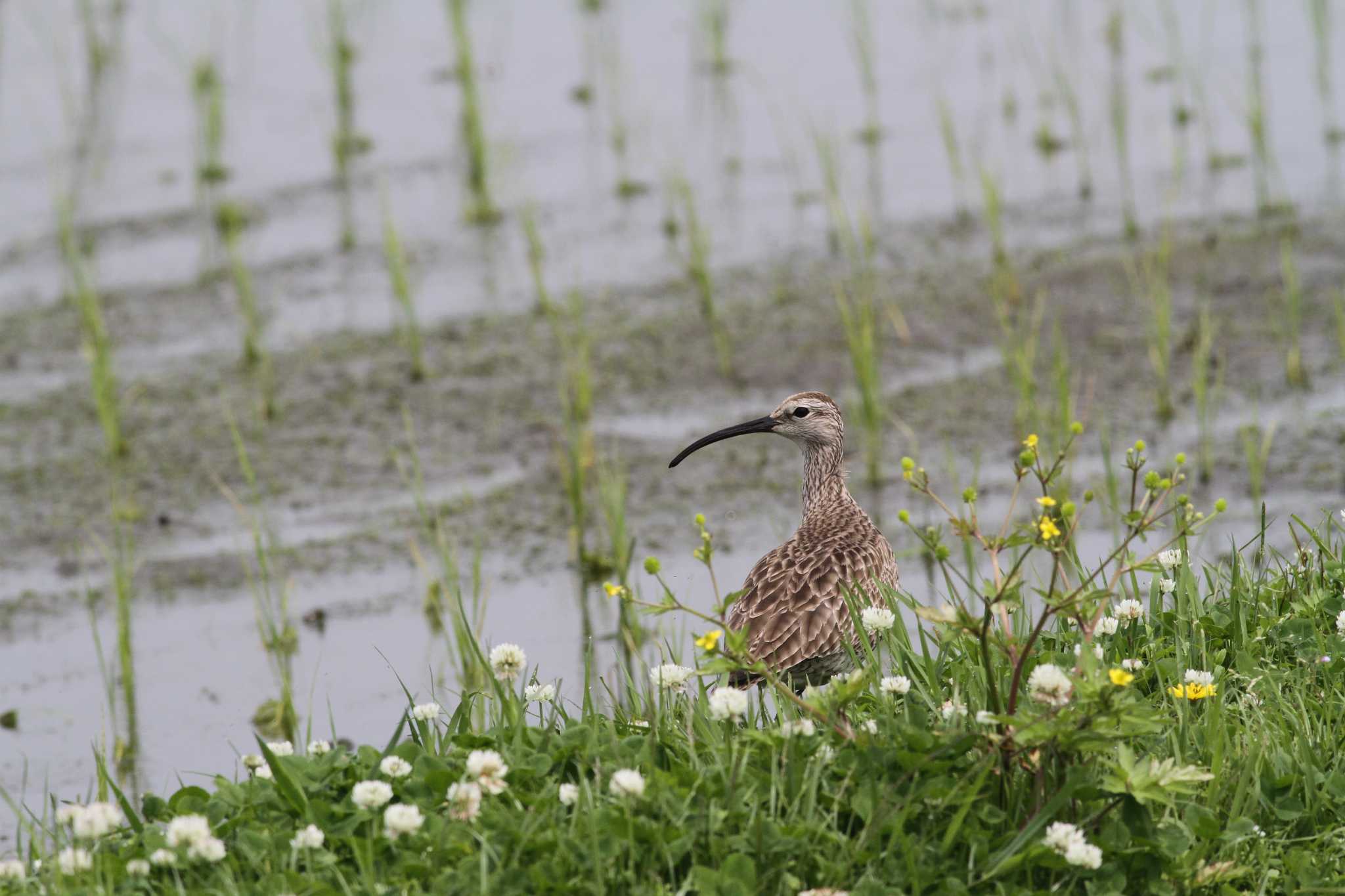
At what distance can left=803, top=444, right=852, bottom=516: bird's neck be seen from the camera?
652cm

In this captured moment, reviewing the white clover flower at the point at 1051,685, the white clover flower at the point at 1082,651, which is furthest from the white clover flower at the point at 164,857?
the white clover flower at the point at 1082,651

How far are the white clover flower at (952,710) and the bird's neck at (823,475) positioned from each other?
2.34m

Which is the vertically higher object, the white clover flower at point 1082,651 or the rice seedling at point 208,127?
the rice seedling at point 208,127

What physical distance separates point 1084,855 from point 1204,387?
454cm

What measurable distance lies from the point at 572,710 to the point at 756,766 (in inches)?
86.8

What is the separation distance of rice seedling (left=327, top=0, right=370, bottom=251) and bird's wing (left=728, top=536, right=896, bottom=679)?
6.00 m

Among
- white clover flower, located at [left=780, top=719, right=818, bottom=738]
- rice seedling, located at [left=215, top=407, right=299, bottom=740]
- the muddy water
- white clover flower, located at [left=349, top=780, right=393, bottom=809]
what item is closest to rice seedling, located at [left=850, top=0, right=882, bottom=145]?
the muddy water

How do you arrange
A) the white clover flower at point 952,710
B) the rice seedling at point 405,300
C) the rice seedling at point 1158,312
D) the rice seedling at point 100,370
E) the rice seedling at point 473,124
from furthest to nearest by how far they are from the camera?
the rice seedling at point 473,124 → the rice seedling at point 405,300 → the rice seedling at point 1158,312 → the rice seedling at point 100,370 → the white clover flower at point 952,710

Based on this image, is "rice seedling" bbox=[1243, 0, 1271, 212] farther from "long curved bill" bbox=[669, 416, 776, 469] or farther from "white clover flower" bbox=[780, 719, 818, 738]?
"white clover flower" bbox=[780, 719, 818, 738]

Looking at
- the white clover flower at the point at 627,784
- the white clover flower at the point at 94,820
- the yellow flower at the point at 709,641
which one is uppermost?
the yellow flower at the point at 709,641

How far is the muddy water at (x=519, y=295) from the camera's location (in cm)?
720

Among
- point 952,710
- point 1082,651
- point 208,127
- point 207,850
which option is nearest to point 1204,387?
point 952,710

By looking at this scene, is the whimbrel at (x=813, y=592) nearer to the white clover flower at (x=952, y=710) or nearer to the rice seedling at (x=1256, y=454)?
the white clover flower at (x=952, y=710)

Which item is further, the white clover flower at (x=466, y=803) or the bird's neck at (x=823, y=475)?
the bird's neck at (x=823, y=475)
